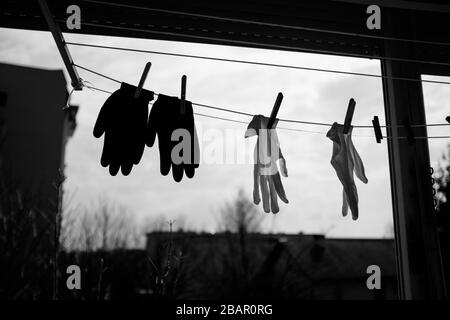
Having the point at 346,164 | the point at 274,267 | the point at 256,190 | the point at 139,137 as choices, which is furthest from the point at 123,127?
the point at 274,267

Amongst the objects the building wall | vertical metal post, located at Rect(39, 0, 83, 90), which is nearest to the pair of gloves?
vertical metal post, located at Rect(39, 0, 83, 90)

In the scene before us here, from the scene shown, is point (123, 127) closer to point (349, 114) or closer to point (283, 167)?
point (283, 167)

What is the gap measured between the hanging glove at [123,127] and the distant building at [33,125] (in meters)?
10.4

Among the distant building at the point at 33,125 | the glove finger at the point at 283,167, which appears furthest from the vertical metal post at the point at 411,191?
the distant building at the point at 33,125

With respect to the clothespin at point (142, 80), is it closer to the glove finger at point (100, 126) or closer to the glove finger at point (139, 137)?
the glove finger at point (139, 137)

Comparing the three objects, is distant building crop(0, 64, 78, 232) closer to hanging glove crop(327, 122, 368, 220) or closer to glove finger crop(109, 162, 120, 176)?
glove finger crop(109, 162, 120, 176)

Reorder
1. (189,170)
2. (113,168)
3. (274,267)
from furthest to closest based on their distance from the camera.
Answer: (274,267) < (189,170) < (113,168)

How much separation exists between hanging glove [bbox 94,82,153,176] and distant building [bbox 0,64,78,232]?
10427 millimetres

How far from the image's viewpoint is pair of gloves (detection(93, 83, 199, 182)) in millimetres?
2039

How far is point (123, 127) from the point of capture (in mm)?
2049

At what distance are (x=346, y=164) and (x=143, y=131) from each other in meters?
0.95

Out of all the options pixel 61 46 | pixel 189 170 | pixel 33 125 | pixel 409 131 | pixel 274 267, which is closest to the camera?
pixel 61 46
